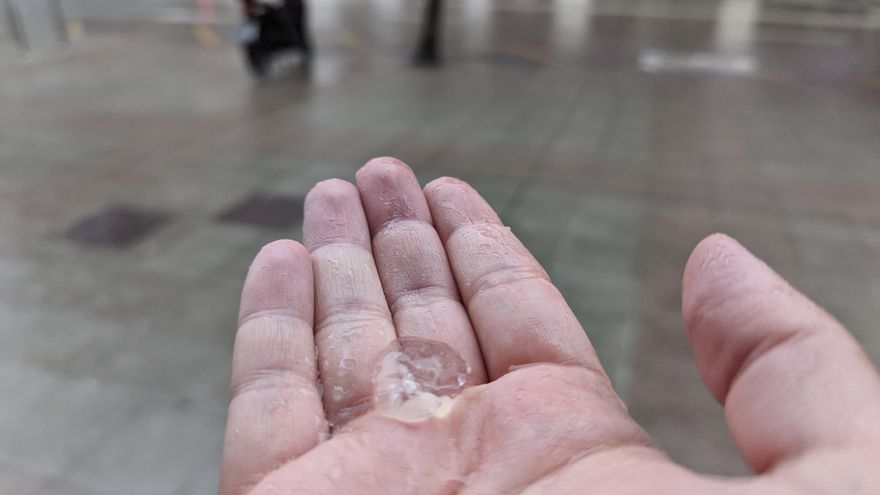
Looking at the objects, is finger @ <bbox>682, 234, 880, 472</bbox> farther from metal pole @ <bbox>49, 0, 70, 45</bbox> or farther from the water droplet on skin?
metal pole @ <bbox>49, 0, 70, 45</bbox>

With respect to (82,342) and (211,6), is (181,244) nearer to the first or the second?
(82,342)

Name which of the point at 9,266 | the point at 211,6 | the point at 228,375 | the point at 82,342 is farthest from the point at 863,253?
the point at 211,6

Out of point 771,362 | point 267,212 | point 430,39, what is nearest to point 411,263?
point 771,362

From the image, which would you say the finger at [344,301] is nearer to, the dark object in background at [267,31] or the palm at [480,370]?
the palm at [480,370]

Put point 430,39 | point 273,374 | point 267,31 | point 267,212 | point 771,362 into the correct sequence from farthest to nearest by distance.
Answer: point 430,39
point 267,31
point 267,212
point 273,374
point 771,362

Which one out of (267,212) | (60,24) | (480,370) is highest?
(60,24)

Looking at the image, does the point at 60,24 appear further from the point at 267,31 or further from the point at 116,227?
the point at 116,227

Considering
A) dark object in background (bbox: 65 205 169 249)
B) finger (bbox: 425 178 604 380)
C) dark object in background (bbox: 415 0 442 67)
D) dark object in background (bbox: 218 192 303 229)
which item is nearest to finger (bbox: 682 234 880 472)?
finger (bbox: 425 178 604 380)
